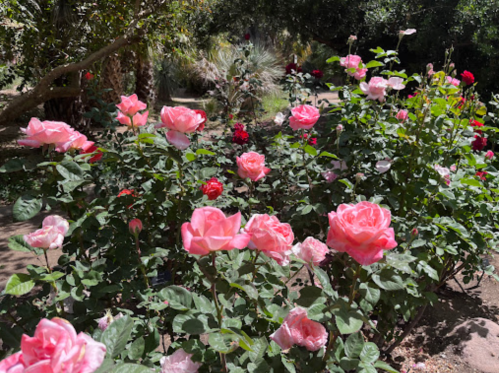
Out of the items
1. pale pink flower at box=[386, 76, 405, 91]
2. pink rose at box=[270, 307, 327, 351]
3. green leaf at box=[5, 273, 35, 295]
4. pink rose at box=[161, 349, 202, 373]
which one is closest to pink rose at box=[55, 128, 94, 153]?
green leaf at box=[5, 273, 35, 295]

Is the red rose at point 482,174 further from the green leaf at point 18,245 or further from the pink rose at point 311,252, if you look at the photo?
the green leaf at point 18,245

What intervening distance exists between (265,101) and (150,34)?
19.6ft

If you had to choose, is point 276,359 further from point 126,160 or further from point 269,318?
point 126,160

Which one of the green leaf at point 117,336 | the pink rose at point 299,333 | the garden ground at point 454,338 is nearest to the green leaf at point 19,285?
the green leaf at point 117,336

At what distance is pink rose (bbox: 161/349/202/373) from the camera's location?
32.2 inches

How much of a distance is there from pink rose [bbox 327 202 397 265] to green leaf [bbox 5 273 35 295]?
77cm

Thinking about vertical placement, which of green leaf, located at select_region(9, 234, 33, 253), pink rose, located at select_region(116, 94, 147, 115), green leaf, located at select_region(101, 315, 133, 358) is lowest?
green leaf, located at select_region(9, 234, 33, 253)

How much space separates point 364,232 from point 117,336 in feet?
1.80

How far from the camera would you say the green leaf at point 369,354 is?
2.99 ft

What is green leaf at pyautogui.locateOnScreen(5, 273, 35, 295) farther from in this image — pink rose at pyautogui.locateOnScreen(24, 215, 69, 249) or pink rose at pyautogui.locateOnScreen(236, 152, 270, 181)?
pink rose at pyautogui.locateOnScreen(236, 152, 270, 181)

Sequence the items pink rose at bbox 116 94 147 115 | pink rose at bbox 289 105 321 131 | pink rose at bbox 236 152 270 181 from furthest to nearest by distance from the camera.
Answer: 1. pink rose at bbox 289 105 321 131
2. pink rose at bbox 236 152 270 181
3. pink rose at bbox 116 94 147 115

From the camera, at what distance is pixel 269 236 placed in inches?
32.8

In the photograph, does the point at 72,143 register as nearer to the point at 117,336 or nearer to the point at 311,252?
the point at 117,336

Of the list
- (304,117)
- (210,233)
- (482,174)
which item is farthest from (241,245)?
(482,174)
